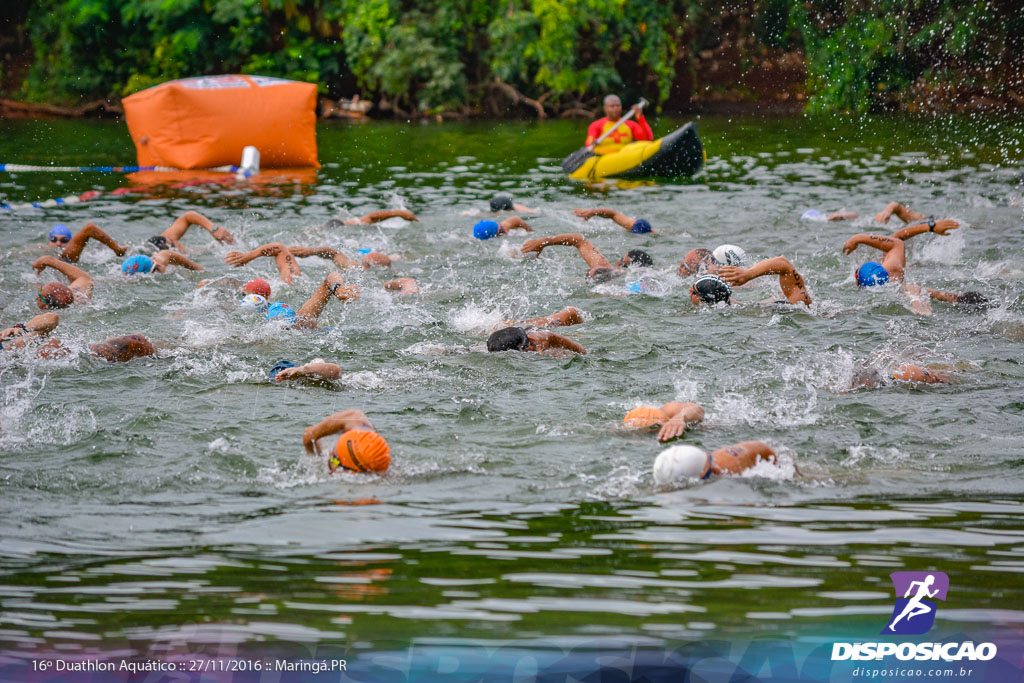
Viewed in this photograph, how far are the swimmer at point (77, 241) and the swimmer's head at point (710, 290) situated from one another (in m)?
6.49

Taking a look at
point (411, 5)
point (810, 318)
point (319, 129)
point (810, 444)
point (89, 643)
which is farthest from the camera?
point (411, 5)

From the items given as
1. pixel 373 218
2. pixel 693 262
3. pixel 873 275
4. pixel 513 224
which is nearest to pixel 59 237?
pixel 373 218

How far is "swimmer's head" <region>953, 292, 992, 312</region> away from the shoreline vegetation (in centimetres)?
2037

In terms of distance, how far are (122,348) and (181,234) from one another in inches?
178

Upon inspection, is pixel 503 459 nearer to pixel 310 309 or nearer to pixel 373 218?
pixel 310 309

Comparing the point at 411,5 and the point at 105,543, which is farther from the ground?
the point at 411,5

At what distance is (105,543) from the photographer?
552 cm

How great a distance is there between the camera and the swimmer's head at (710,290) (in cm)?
1028

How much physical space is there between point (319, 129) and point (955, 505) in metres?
25.7

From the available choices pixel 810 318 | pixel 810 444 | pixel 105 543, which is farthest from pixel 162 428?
pixel 810 318

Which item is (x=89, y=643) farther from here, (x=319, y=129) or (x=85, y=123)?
(x=85, y=123)

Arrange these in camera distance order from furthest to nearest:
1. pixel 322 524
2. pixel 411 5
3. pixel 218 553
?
pixel 411 5 < pixel 322 524 < pixel 218 553

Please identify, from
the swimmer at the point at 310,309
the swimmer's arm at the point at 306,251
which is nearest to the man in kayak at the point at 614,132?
the swimmer's arm at the point at 306,251

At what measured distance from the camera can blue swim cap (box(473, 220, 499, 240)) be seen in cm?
1398
